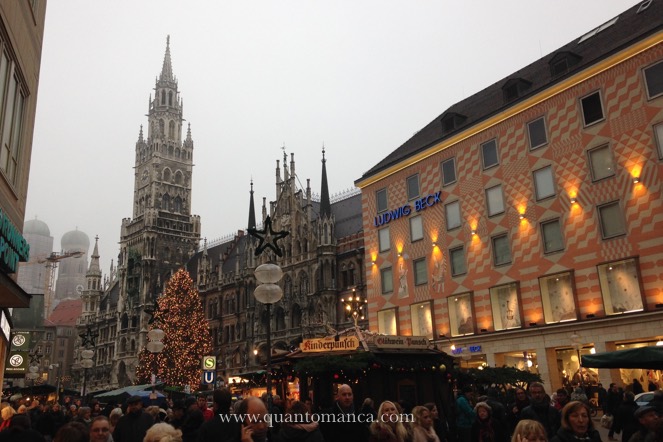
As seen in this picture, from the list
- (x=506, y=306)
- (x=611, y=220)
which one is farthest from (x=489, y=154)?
(x=506, y=306)

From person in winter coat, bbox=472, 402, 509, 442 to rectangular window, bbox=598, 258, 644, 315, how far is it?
19.7m

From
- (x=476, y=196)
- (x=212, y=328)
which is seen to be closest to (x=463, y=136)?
(x=476, y=196)

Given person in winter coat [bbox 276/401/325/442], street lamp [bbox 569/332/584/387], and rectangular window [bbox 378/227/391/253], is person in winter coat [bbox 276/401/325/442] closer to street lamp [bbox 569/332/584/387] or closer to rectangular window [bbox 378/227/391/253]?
street lamp [bbox 569/332/584/387]

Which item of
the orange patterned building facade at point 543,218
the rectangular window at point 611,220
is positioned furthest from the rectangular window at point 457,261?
the rectangular window at point 611,220

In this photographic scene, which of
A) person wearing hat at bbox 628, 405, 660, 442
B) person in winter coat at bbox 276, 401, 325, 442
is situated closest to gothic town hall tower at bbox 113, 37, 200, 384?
person in winter coat at bbox 276, 401, 325, 442

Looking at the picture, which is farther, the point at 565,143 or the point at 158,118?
the point at 158,118

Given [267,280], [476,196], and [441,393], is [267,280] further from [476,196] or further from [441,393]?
[476,196]

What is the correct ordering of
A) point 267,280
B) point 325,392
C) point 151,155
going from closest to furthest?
point 267,280
point 325,392
point 151,155

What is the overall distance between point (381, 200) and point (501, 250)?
34.9ft

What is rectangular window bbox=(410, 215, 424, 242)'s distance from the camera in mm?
37812

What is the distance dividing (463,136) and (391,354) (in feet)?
66.1

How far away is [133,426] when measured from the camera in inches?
381

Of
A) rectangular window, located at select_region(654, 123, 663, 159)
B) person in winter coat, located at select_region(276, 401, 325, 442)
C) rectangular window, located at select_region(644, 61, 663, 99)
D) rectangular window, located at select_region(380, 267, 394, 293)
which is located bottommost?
person in winter coat, located at select_region(276, 401, 325, 442)

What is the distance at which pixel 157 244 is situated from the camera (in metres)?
89.4
